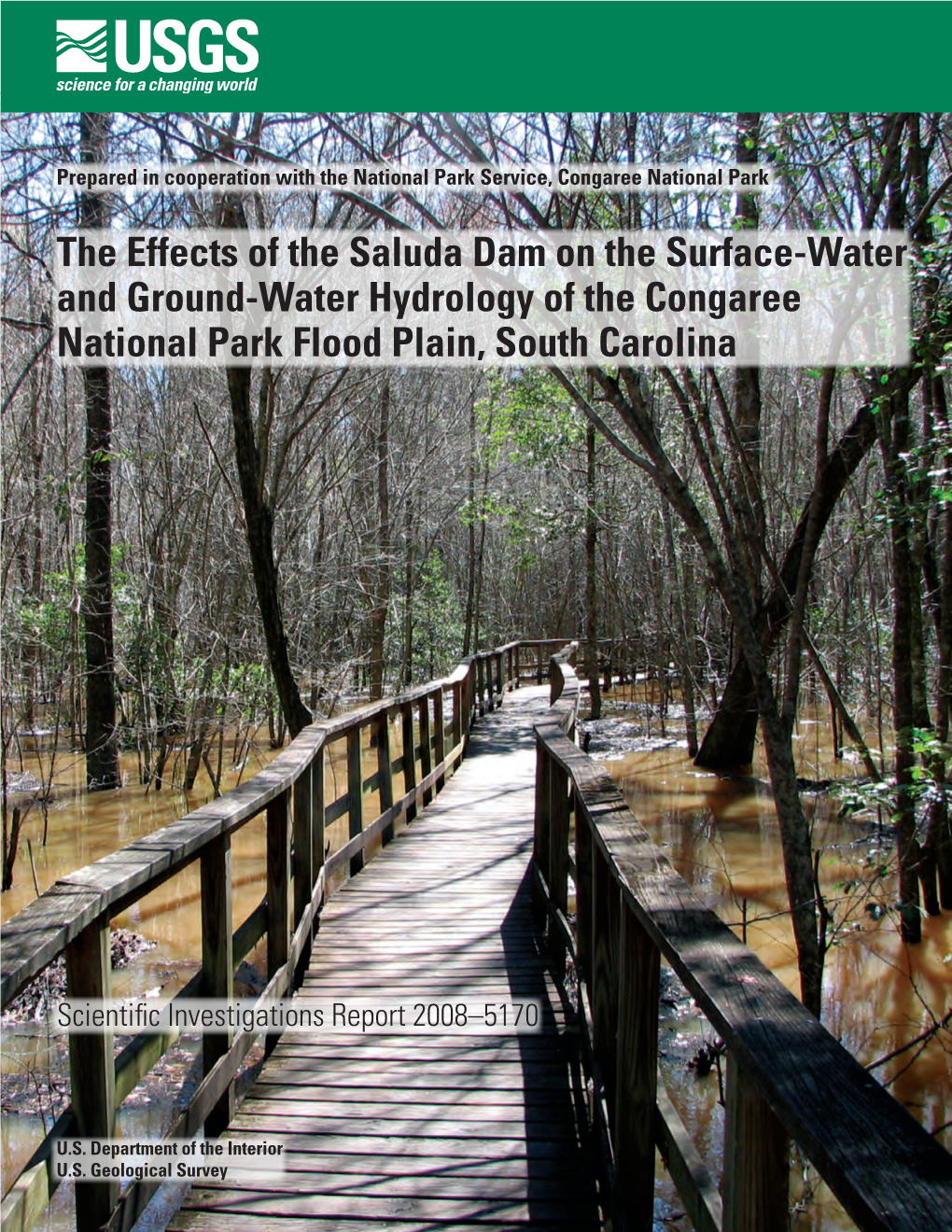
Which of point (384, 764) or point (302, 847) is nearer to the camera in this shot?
point (302, 847)

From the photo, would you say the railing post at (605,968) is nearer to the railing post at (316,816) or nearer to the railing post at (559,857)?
the railing post at (559,857)

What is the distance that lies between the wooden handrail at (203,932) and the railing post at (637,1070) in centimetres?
115

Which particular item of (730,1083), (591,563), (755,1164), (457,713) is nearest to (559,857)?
(730,1083)

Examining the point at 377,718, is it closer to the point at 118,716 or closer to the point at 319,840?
the point at 319,840

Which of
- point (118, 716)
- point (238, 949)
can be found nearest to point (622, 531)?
point (118, 716)

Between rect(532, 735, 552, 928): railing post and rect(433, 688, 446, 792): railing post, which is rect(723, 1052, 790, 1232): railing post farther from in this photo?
rect(433, 688, 446, 792): railing post

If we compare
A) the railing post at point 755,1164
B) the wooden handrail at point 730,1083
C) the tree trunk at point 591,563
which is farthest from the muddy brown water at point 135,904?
the tree trunk at point 591,563

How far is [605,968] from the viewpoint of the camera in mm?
2865

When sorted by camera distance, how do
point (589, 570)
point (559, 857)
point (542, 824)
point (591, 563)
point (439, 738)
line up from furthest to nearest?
point (589, 570) < point (591, 563) < point (439, 738) < point (542, 824) < point (559, 857)

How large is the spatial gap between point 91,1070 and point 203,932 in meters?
0.74

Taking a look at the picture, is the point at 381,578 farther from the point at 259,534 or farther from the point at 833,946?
the point at 833,946

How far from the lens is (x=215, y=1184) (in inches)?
104

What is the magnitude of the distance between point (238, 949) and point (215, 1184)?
73 cm

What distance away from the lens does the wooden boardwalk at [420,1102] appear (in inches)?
99.4
